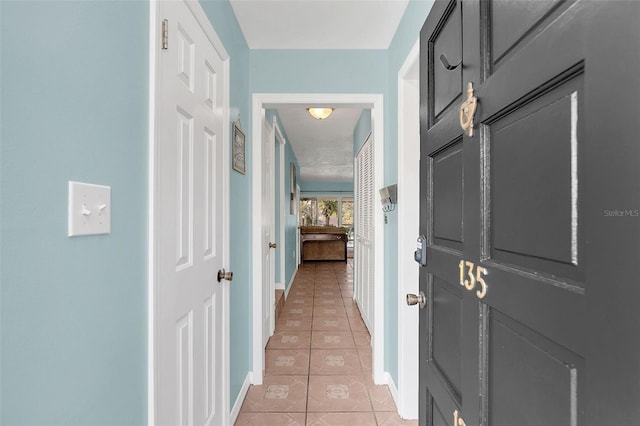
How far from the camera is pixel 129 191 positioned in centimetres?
89

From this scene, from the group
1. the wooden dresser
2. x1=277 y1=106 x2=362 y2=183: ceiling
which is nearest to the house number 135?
x1=277 y1=106 x2=362 y2=183: ceiling

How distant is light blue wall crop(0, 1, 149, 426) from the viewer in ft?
1.78

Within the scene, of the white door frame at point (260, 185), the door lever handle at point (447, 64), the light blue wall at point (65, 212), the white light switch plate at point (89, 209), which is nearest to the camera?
the light blue wall at point (65, 212)

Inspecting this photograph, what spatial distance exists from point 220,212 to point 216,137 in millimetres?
381

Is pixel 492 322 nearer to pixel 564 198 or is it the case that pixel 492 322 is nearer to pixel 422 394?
pixel 564 198

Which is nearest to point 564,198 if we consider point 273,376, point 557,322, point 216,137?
point 557,322

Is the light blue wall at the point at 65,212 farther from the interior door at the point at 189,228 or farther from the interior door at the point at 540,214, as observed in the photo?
the interior door at the point at 540,214

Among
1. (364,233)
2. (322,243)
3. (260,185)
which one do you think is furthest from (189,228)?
(322,243)

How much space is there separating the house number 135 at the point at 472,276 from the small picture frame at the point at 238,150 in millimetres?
1429

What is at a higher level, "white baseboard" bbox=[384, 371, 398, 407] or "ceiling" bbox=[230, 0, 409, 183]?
"ceiling" bbox=[230, 0, 409, 183]

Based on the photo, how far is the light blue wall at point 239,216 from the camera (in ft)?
6.06

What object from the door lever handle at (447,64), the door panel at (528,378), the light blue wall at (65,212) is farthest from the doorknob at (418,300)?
the light blue wall at (65,212)

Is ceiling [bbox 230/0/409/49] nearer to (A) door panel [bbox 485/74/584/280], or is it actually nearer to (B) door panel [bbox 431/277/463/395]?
(A) door panel [bbox 485/74/584/280]

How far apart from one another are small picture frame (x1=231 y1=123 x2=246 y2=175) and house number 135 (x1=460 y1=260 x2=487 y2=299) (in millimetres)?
1429
